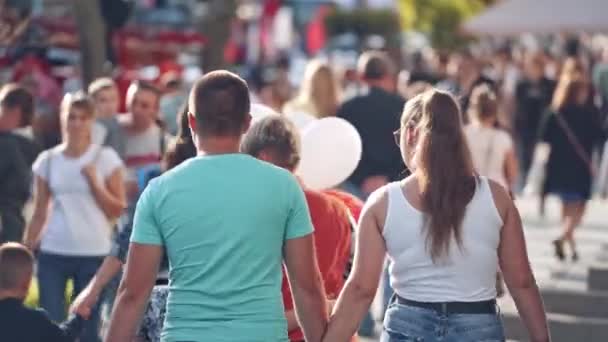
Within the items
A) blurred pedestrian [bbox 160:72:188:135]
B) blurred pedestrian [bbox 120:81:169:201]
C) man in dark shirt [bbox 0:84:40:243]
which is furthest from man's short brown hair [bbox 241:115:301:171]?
blurred pedestrian [bbox 160:72:188:135]

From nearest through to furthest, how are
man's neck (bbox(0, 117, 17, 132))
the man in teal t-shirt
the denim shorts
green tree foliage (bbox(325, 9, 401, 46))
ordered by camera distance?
the man in teal t-shirt
man's neck (bbox(0, 117, 17, 132))
the denim shorts
green tree foliage (bbox(325, 9, 401, 46))

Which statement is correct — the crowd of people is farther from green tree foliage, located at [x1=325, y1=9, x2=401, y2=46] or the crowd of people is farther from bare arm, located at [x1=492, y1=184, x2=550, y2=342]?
green tree foliage, located at [x1=325, y1=9, x2=401, y2=46]

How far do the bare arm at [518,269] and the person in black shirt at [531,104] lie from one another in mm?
18884

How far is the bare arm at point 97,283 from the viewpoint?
757 cm

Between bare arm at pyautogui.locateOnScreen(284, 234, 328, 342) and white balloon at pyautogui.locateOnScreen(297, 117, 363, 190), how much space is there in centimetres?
239

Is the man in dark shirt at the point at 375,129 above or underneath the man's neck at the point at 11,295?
underneath

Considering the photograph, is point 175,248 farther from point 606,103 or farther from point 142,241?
point 606,103

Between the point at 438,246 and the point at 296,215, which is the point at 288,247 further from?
the point at 438,246

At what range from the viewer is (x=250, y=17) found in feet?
129

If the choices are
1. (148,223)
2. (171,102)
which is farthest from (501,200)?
(171,102)

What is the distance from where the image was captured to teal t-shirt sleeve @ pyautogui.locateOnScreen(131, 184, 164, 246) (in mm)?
5688

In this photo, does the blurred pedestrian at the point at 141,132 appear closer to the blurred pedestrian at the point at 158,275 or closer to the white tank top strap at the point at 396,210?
the blurred pedestrian at the point at 158,275

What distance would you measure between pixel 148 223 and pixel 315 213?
1.28m

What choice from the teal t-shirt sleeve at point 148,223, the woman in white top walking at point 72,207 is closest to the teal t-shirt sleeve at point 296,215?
the teal t-shirt sleeve at point 148,223
